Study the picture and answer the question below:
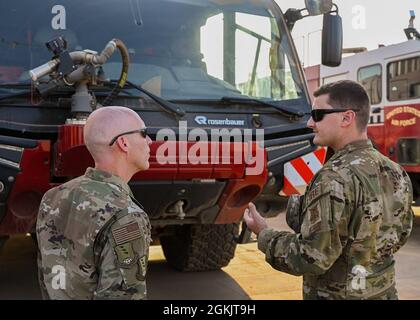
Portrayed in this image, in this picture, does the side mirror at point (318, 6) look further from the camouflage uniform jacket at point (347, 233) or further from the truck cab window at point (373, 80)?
the truck cab window at point (373, 80)

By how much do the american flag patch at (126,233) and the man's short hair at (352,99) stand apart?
0.95 metres

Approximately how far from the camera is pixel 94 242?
1692 mm

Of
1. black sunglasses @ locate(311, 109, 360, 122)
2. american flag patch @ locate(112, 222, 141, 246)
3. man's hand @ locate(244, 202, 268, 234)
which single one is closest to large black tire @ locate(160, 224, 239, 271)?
man's hand @ locate(244, 202, 268, 234)

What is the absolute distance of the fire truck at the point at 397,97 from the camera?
24.3ft

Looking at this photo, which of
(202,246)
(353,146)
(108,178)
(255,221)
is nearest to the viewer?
(108,178)

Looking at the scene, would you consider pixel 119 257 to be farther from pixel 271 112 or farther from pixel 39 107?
pixel 271 112

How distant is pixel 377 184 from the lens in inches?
82.0

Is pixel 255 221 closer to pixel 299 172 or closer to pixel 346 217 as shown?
pixel 346 217

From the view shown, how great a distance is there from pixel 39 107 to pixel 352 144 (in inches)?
77.6

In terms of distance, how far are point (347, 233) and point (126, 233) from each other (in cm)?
84

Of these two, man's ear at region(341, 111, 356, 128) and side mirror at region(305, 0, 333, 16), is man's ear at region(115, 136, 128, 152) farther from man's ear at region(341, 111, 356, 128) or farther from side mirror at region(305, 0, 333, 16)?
side mirror at region(305, 0, 333, 16)

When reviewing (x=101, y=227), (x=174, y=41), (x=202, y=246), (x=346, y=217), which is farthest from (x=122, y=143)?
(x=202, y=246)

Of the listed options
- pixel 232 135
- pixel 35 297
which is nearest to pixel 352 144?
pixel 232 135

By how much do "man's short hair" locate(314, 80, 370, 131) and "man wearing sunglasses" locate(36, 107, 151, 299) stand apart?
778 mm
